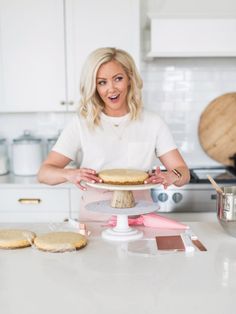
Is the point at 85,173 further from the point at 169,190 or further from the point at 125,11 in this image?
the point at 125,11

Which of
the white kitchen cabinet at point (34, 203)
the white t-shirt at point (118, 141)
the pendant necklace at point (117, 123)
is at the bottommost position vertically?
the white kitchen cabinet at point (34, 203)

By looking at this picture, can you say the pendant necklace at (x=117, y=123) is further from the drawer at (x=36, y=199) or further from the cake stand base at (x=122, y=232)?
the drawer at (x=36, y=199)

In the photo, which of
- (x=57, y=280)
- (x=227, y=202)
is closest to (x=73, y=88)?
(x=227, y=202)

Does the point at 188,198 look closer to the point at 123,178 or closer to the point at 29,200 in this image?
the point at 29,200

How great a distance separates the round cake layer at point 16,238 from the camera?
1433mm

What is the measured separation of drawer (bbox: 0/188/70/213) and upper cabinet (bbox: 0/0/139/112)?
1.94 feet

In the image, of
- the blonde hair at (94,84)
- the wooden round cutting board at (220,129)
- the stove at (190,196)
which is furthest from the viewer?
the wooden round cutting board at (220,129)

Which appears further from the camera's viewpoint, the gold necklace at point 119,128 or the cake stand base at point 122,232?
the gold necklace at point 119,128

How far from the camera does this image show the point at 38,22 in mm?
2881

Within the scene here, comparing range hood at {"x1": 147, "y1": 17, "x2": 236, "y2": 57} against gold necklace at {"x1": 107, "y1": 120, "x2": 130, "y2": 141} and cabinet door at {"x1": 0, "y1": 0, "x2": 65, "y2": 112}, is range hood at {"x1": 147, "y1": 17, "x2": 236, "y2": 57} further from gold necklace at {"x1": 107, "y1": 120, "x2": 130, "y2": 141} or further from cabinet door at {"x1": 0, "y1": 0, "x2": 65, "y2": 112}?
gold necklace at {"x1": 107, "y1": 120, "x2": 130, "y2": 141}

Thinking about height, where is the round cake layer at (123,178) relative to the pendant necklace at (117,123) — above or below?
below

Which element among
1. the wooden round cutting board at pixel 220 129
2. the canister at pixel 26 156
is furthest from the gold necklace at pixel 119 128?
the wooden round cutting board at pixel 220 129

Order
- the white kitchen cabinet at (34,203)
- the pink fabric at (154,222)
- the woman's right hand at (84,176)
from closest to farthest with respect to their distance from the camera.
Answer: the woman's right hand at (84,176)
the pink fabric at (154,222)
the white kitchen cabinet at (34,203)

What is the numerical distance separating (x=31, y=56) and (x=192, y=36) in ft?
3.61
